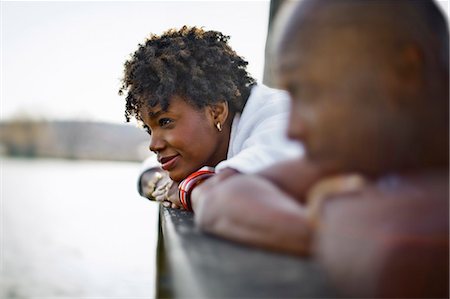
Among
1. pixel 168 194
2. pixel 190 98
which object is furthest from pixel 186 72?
pixel 168 194

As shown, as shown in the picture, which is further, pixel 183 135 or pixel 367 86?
pixel 183 135

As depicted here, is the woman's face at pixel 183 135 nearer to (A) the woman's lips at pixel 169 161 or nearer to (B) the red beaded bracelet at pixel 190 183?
(A) the woman's lips at pixel 169 161

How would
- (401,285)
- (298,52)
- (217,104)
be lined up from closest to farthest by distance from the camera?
1. (401,285)
2. (298,52)
3. (217,104)

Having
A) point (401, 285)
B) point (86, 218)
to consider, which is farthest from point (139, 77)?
point (86, 218)

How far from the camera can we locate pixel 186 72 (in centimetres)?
168

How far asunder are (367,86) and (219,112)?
39.2 inches

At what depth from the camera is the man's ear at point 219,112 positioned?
1.65m

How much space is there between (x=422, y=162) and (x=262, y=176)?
22cm

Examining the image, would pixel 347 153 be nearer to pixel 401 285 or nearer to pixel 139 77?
pixel 401 285

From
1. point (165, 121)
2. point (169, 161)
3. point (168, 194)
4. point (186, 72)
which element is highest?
point (186, 72)

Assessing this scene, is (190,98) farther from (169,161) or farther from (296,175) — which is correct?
(296,175)

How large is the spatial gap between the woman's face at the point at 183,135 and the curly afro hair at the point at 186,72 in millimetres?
24

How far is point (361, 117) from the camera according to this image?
2.24 feet

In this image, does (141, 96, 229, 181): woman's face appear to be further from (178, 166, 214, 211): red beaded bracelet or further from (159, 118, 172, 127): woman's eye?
(178, 166, 214, 211): red beaded bracelet
